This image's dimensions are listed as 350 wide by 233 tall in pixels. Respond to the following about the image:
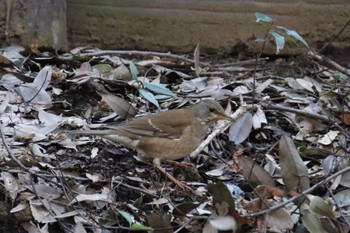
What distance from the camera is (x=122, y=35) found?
271 inches

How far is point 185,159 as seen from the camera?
5105 millimetres

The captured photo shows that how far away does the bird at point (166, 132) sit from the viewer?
4.91m

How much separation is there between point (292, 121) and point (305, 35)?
5.34 feet

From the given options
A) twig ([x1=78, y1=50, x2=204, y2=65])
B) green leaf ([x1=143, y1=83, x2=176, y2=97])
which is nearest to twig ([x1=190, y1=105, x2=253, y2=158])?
green leaf ([x1=143, y1=83, x2=176, y2=97])

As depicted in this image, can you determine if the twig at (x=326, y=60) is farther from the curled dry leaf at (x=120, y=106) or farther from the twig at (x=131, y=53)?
the curled dry leaf at (x=120, y=106)

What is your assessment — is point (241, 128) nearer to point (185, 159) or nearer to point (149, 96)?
point (185, 159)

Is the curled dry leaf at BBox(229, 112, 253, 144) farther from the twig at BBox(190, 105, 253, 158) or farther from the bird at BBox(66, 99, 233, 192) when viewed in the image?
the bird at BBox(66, 99, 233, 192)

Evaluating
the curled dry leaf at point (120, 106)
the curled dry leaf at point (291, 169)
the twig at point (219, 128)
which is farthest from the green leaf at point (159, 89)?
the curled dry leaf at point (291, 169)

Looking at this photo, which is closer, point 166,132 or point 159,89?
point 166,132

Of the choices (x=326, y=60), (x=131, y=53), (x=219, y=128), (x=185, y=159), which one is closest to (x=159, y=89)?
(x=219, y=128)

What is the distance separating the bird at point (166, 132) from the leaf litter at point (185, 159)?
0.12m

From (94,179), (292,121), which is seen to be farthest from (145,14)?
(94,179)

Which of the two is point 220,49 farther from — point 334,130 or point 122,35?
point 334,130

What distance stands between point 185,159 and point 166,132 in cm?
23
